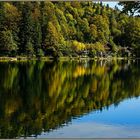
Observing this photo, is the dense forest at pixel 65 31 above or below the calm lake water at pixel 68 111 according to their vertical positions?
above

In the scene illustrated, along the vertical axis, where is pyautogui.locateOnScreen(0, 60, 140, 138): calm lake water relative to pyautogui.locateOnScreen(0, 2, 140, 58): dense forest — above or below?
below

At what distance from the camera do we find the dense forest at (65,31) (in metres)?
60.3

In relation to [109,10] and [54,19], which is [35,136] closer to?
[54,19]

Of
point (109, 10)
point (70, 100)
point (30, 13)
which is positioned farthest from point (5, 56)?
point (109, 10)

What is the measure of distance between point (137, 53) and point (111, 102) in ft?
221

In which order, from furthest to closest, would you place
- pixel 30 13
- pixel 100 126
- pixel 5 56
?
pixel 30 13 → pixel 5 56 → pixel 100 126

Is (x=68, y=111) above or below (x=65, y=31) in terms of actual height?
below

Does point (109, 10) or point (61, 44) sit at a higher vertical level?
point (109, 10)

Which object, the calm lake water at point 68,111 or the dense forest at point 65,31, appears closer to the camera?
the calm lake water at point 68,111

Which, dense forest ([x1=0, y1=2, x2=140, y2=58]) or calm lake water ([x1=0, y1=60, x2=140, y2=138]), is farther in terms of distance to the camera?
dense forest ([x1=0, y1=2, x2=140, y2=58])

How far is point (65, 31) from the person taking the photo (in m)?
73.2

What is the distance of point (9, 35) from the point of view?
188ft

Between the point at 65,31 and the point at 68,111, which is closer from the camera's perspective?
the point at 68,111

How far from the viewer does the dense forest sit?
198 feet
